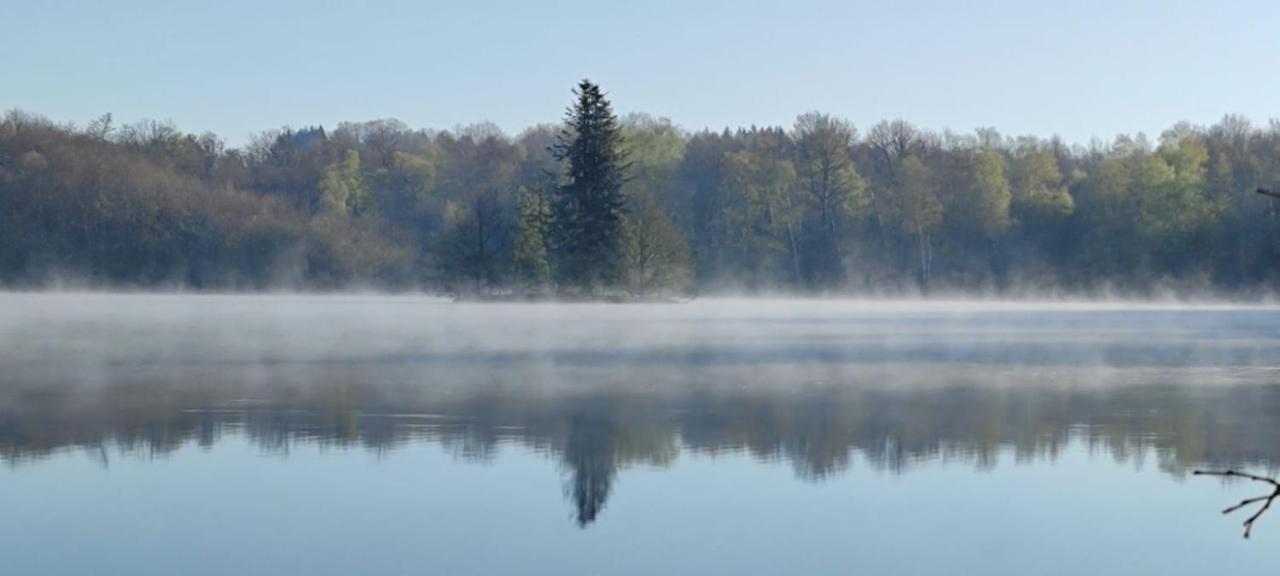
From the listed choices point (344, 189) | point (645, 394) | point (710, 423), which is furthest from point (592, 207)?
point (710, 423)

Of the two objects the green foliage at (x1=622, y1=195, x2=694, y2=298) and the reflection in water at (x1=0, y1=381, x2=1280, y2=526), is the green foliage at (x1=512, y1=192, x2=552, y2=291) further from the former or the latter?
the reflection in water at (x1=0, y1=381, x2=1280, y2=526)

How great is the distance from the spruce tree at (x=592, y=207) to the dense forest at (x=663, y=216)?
0.24 ft

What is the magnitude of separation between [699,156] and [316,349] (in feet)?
198

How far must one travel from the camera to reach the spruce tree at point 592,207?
53.3m

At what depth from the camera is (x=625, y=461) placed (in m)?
12.0

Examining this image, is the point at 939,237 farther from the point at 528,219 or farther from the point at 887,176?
the point at 528,219

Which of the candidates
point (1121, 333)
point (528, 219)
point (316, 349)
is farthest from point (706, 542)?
point (528, 219)

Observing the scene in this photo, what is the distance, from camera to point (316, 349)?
24609 mm

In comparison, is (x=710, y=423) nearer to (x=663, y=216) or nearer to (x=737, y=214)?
(x=663, y=216)

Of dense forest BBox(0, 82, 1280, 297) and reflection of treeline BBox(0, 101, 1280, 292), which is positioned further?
reflection of treeline BBox(0, 101, 1280, 292)

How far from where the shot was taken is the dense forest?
56.7 m

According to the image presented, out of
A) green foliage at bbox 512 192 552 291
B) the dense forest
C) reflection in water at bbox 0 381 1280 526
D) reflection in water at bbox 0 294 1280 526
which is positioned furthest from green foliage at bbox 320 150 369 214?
reflection in water at bbox 0 381 1280 526

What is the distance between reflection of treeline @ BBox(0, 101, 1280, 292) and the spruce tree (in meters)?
2.72

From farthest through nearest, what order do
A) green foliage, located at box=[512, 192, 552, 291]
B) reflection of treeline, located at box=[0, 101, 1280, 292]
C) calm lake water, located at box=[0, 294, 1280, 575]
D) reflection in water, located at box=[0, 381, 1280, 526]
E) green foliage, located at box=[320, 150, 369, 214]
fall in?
green foliage, located at box=[320, 150, 369, 214]
reflection of treeline, located at box=[0, 101, 1280, 292]
green foliage, located at box=[512, 192, 552, 291]
reflection in water, located at box=[0, 381, 1280, 526]
calm lake water, located at box=[0, 294, 1280, 575]
